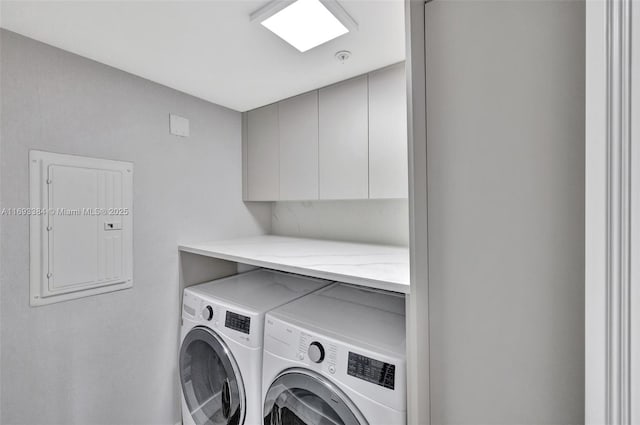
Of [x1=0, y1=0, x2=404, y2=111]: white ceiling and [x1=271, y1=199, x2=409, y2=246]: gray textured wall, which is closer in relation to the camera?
[x1=0, y1=0, x2=404, y2=111]: white ceiling

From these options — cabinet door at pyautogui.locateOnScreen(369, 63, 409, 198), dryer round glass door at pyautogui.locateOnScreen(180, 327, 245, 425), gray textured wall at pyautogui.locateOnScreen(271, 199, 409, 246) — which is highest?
cabinet door at pyautogui.locateOnScreen(369, 63, 409, 198)

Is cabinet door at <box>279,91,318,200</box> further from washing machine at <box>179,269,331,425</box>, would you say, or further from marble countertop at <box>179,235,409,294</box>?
washing machine at <box>179,269,331,425</box>

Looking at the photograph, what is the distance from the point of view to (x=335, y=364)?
98 centimetres

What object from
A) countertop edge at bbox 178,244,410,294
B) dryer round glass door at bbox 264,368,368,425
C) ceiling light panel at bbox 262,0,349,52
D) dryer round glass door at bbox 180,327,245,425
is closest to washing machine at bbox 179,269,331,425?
dryer round glass door at bbox 180,327,245,425

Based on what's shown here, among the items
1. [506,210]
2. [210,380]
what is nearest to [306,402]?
[210,380]

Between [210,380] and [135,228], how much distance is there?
952 millimetres

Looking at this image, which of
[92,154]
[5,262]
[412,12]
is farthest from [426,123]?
[5,262]

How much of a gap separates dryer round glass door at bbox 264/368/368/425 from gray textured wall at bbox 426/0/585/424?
0.32 metres

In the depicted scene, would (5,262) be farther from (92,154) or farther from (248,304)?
(248,304)

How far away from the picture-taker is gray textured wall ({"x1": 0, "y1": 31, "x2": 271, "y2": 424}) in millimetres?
1126

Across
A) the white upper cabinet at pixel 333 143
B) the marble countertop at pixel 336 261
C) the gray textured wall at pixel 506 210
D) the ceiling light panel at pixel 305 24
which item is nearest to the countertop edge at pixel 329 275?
the marble countertop at pixel 336 261

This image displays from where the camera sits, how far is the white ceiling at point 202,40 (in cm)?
98

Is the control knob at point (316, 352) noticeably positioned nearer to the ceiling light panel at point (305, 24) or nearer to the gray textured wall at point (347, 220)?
the gray textured wall at point (347, 220)

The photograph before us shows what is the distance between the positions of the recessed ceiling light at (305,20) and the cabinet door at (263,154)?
0.85 meters
